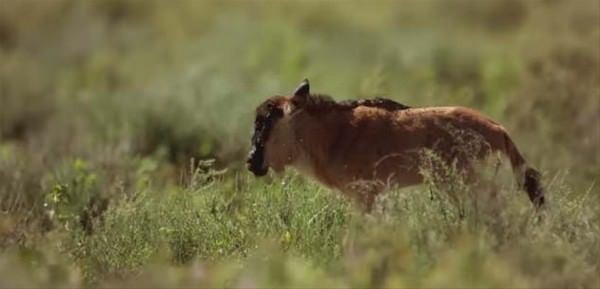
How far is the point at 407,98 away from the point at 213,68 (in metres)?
4.48

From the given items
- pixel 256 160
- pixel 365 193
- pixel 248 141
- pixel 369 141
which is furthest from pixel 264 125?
pixel 248 141

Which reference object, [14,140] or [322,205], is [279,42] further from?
[322,205]

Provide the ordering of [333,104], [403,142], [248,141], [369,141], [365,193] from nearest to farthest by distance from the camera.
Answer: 1. [365,193]
2. [403,142]
3. [369,141]
4. [333,104]
5. [248,141]

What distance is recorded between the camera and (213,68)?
2253cm

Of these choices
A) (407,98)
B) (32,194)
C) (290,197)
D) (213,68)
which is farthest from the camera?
(213,68)

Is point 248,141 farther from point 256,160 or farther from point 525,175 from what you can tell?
point 525,175

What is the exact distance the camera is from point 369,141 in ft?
37.4

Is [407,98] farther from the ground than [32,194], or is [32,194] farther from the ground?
[407,98]

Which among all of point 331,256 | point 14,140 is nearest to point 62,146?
point 14,140

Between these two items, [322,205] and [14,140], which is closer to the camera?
[322,205]

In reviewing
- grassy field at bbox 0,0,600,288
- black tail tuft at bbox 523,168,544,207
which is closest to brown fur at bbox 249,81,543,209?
black tail tuft at bbox 523,168,544,207

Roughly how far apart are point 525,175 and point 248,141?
19.8 feet

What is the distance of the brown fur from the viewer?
11102 millimetres

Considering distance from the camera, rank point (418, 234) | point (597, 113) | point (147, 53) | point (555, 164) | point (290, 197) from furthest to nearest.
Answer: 1. point (147, 53)
2. point (597, 113)
3. point (555, 164)
4. point (290, 197)
5. point (418, 234)
